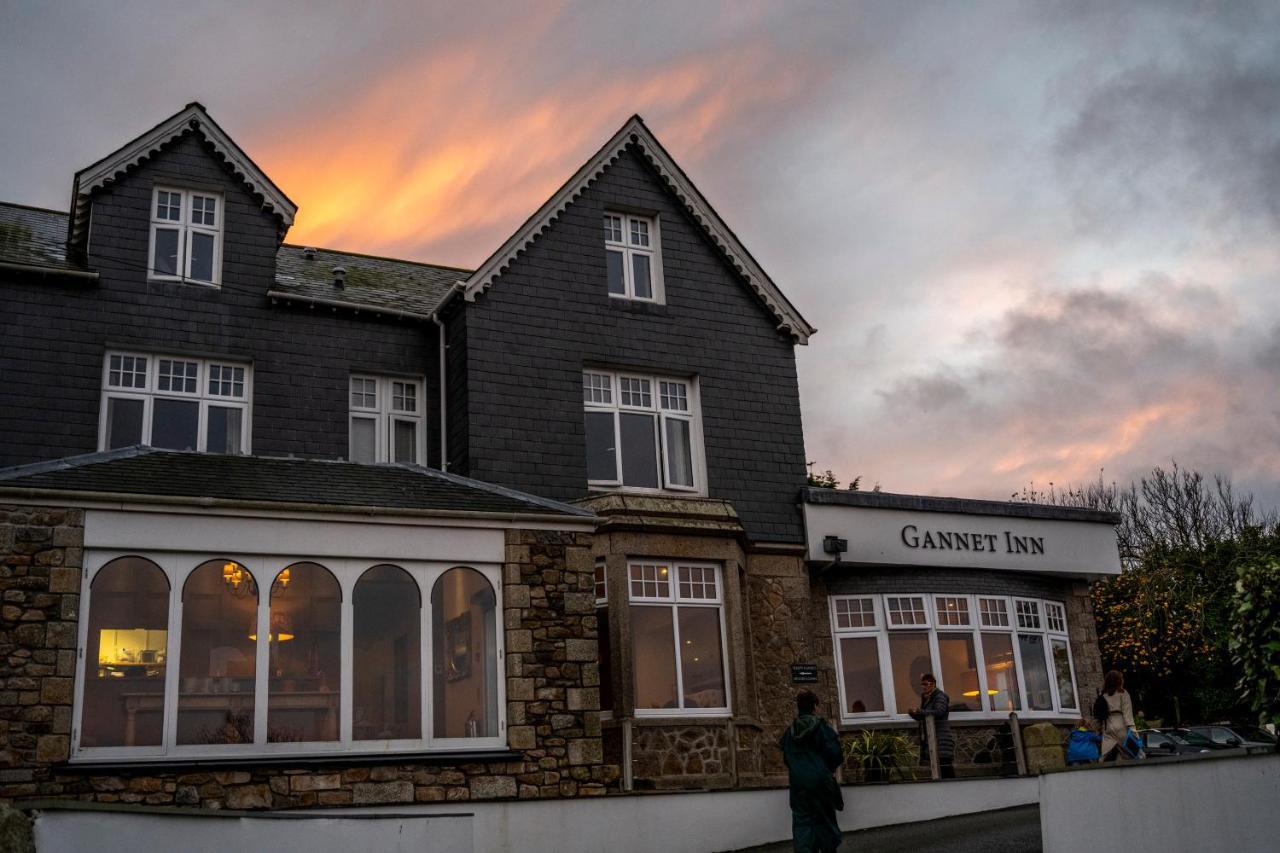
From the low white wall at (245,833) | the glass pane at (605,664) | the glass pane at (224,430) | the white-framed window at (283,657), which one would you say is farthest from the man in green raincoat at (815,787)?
the glass pane at (224,430)

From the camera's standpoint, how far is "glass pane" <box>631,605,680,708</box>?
20219mm

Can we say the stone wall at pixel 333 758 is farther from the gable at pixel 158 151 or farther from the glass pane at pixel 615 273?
the gable at pixel 158 151

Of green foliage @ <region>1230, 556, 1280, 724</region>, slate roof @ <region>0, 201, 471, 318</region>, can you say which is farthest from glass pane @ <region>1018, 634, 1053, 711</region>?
green foliage @ <region>1230, 556, 1280, 724</region>

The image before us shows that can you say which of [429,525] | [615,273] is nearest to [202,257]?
[615,273]

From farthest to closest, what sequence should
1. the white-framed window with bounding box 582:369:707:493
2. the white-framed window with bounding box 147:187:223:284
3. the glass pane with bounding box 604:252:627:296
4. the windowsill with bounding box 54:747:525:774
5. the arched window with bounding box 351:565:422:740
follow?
the glass pane with bounding box 604:252:627:296 → the white-framed window with bounding box 582:369:707:493 → the white-framed window with bounding box 147:187:223:284 → the arched window with bounding box 351:565:422:740 → the windowsill with bounding box 54:747:525:774

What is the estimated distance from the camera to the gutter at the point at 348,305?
2175 cm

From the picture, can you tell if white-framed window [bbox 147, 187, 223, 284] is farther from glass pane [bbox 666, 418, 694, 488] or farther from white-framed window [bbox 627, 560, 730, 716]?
white-framed window [bbox 627, 560, 730, 716]

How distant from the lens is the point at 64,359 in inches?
790

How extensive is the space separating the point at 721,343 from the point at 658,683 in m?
6.61

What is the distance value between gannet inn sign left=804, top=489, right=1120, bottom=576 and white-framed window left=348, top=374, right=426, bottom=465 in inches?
269

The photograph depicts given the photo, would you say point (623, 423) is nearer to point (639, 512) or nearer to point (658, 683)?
point (639, 512)

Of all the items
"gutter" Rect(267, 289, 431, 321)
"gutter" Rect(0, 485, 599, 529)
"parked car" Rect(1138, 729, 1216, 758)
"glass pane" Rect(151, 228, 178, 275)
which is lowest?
"parked car" Rect(1138, 729, 1216, 758)

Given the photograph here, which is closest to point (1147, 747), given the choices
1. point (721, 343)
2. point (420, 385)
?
point (721, 343)

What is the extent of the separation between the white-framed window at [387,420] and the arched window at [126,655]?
280 inches
